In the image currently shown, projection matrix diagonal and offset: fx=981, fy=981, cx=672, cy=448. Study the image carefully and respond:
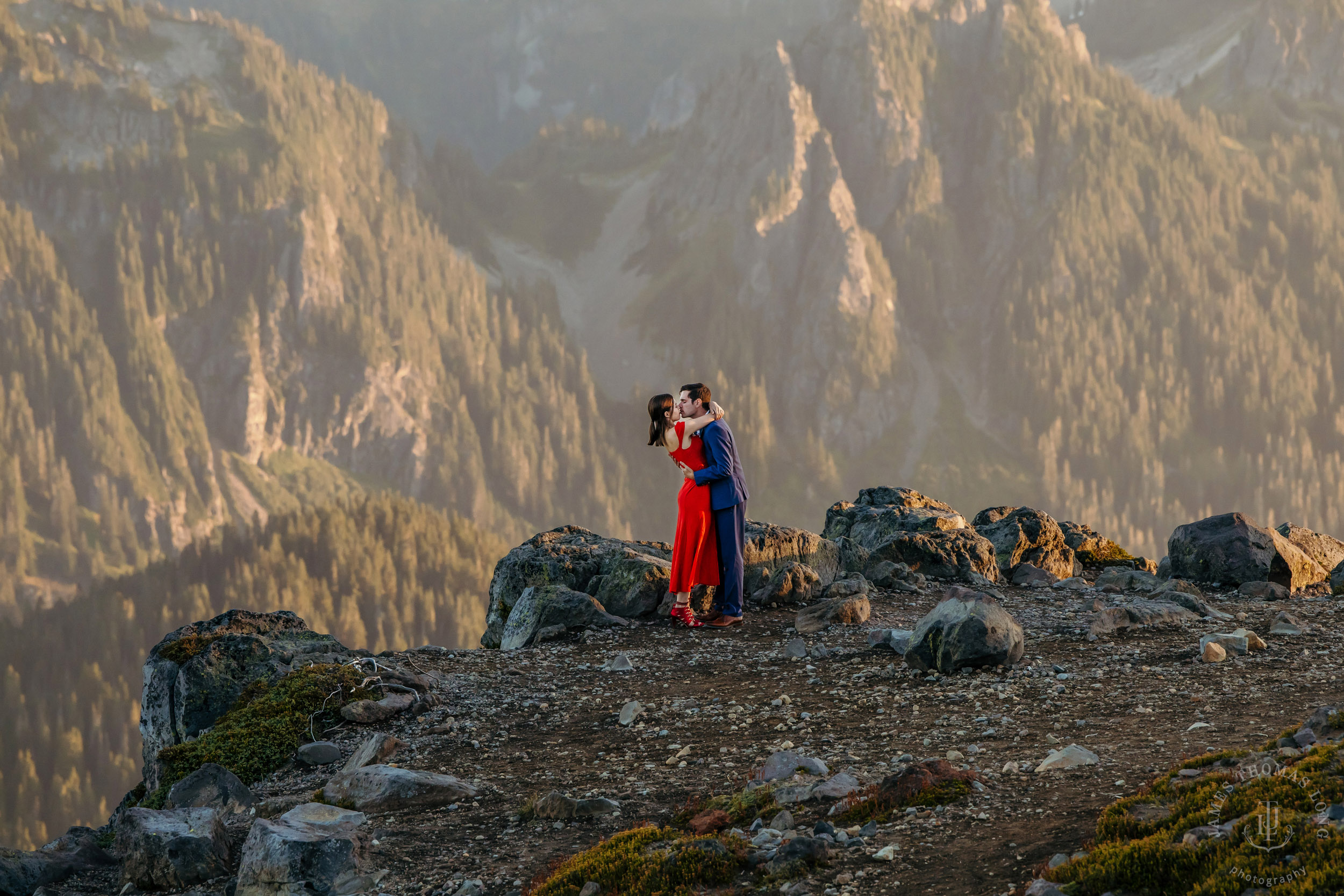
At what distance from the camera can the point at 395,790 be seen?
9625 mm

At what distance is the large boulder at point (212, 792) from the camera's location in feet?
33.6

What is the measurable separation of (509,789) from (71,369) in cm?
22360

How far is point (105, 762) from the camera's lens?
5012 inches

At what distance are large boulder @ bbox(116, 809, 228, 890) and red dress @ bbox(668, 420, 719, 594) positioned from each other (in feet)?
27.5

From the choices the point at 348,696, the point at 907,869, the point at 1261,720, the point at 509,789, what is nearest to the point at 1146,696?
the point at 1261,720

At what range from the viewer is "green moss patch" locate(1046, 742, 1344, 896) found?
5.16 metres

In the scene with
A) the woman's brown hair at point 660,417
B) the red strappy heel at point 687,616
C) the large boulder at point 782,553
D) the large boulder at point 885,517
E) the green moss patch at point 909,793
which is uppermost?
the woman's brown hair at point 660,417

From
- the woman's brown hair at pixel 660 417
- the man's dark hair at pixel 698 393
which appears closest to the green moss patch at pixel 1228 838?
the woman's brown hair at pixel 660 417

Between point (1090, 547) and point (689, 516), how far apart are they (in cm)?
1167

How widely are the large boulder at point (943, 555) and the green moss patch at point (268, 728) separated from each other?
424 inches

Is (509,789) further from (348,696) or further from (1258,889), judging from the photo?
(1258,889)

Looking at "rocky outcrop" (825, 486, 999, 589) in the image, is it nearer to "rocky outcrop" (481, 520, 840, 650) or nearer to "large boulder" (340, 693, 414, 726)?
"rocky outcrop" (481, 520, 840, 650)

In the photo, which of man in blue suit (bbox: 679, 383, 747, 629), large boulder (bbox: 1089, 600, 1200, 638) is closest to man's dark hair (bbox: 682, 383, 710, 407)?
man in blue suit (bbox: 679, 383, 747, 629)

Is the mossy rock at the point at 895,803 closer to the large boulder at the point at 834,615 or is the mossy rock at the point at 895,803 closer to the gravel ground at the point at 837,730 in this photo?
the gravel ground at the point at 837,730
